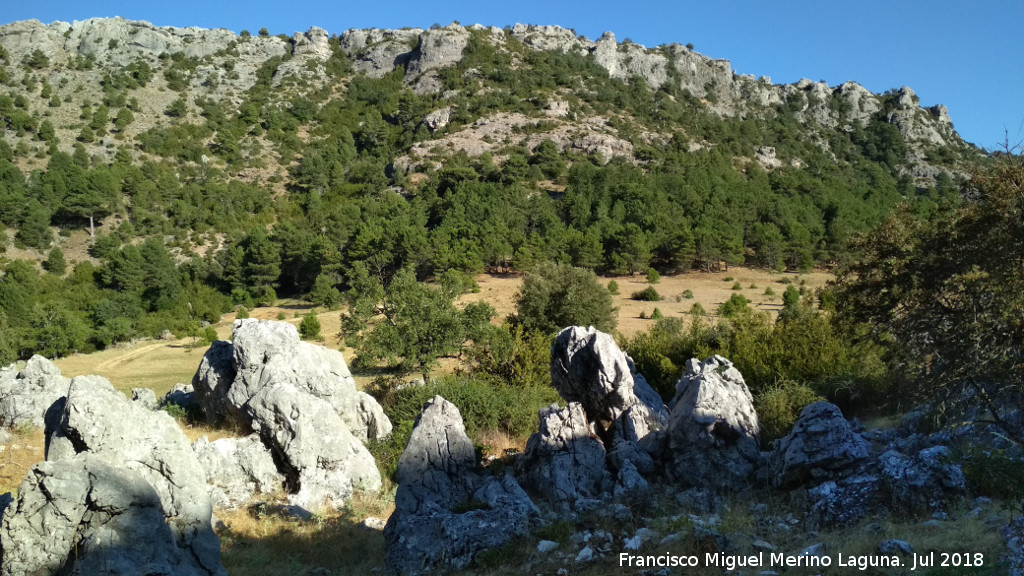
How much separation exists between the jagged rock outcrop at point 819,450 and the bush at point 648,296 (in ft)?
118

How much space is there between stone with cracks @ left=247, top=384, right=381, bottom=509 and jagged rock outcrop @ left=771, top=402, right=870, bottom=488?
8.73m

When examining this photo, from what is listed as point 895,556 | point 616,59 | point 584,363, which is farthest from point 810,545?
point 616,59

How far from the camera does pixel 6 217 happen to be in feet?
215

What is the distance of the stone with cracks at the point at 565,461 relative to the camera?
1163 centimetres

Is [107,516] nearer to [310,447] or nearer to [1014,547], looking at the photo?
[310,447]

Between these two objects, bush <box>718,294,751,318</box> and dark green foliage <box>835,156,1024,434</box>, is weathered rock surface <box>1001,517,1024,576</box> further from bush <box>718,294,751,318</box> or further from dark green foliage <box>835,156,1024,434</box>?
bush <box>718,294,751,318</box>

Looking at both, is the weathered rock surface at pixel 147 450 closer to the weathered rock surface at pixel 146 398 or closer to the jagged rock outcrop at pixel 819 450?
the jagged rock outcrop at pixel 819 450

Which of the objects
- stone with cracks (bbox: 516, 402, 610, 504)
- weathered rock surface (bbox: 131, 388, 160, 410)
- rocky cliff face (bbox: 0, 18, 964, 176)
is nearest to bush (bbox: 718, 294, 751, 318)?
stone with cracks (bbox: 516, 402, 610, 504)

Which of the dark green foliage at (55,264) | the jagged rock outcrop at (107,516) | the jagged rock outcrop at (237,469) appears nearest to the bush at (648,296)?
the jagged rock outcrop at (237,469)

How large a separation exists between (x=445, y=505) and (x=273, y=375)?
6.49 meters

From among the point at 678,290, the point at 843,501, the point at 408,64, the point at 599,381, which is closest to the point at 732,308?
the point at 678,290

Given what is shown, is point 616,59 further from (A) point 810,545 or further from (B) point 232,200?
(A) point 810,545

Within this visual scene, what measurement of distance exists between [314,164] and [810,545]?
299 ft

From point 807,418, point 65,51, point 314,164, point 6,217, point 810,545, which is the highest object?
point 65,51
